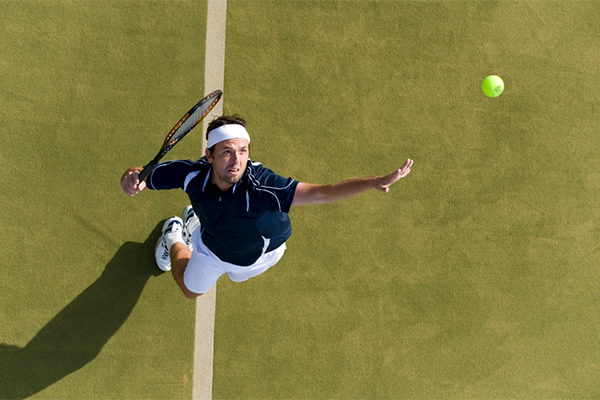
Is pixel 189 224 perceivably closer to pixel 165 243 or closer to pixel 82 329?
pixel 165 243

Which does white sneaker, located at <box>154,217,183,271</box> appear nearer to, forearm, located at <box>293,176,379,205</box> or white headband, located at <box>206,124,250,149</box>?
white headband, located at <box>206,124,250,149</box>

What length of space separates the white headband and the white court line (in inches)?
54.9

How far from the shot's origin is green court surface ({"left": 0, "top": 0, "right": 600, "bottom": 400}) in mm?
4492

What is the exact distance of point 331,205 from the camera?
4.72m

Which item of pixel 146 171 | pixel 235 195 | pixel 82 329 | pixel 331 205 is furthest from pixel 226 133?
pixel 82 329

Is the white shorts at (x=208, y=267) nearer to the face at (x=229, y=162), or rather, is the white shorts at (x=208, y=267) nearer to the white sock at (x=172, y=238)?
the white sock at (x=172, y=238)

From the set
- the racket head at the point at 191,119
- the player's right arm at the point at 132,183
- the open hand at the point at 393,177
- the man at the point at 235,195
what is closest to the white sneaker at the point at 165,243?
the man at the point at 235,195

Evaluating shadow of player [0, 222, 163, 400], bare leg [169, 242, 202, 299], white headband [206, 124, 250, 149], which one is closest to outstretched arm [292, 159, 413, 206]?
white headband [206, 124, 250, 149]

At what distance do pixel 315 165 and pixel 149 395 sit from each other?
2.68 meters

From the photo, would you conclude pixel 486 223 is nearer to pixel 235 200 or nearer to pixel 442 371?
pixel 442 371

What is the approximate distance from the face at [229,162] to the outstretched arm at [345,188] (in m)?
0.43

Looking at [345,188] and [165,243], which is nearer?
[345,188]

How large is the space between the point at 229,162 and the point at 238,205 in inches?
11.6

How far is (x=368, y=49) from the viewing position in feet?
15.8
